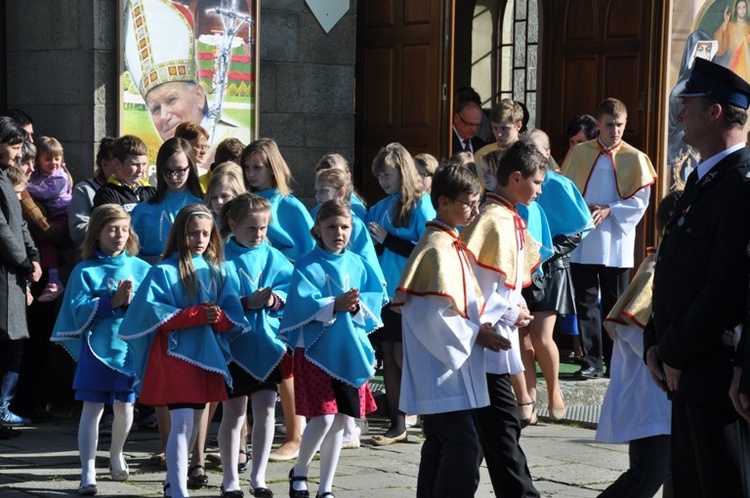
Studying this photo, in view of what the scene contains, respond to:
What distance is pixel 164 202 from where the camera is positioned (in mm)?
7746

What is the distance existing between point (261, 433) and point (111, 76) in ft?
11.8

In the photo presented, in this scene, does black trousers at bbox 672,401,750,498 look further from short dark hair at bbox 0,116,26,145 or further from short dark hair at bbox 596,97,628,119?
short dark hair at bbox 596,97,628,119

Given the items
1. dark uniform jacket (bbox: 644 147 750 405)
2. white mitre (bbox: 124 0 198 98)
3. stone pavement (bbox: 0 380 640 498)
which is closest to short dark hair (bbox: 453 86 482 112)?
white mitre (bbox: 124 0 198 98)

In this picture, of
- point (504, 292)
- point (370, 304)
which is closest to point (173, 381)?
point (370, 304)

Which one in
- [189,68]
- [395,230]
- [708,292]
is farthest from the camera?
[189,68]

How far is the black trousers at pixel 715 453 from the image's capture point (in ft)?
14.9

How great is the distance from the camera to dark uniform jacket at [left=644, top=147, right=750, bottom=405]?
14.5ft

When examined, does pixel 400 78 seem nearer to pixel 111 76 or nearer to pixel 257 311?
pixel 111 76

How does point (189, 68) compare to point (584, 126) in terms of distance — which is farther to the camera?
point (584, 126)

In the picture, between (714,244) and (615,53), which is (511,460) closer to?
(714,244)

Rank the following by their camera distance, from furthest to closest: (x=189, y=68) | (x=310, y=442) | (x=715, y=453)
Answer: (x=189, y=68)
(x=310, y=442)
(x=715, y=453)

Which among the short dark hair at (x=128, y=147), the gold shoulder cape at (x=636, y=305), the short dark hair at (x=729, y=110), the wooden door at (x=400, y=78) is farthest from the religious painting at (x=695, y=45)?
the short dark hair at (x=729, y=110)

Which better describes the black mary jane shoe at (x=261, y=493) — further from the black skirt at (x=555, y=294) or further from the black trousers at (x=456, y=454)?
the black skirt at (x=555, y=294)

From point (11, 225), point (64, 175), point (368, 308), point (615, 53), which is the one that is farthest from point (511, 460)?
point (615, 53)
